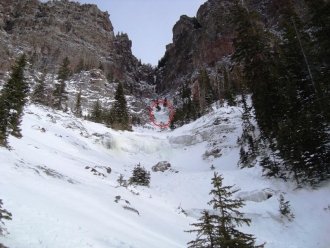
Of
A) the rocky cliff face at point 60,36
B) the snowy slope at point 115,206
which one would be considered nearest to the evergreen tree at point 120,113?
the snowy slope at point 115,206

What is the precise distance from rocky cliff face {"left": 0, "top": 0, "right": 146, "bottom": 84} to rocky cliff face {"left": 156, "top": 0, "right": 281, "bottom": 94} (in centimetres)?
2591

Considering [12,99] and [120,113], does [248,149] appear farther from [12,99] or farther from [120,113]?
[120,113]

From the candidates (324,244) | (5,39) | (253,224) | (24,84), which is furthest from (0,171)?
(5,39)

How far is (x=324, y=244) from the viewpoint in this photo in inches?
442

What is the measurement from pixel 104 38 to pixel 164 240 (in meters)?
135

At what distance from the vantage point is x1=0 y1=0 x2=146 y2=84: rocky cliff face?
10162 centimetres

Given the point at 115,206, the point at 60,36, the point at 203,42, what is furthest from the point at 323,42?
the point at 60,36

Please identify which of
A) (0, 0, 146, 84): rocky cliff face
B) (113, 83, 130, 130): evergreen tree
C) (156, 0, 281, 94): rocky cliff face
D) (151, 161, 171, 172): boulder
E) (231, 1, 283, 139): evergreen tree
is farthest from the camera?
(0, 0, 146, 84): rocky cliff face

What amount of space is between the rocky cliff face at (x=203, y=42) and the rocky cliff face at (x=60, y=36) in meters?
25.9

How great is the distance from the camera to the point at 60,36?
370 feet

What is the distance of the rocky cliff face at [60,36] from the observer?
4001 inches

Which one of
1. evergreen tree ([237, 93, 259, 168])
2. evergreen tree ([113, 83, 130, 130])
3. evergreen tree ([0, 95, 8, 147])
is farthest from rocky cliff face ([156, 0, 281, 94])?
evergreen tree ([0, 95, 8, 147])

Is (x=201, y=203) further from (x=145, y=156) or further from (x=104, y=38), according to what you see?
(x=104, y=38)

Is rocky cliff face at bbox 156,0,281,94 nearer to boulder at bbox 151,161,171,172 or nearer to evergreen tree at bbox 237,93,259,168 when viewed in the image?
evergreen tree at bbox 237,93,259,168
